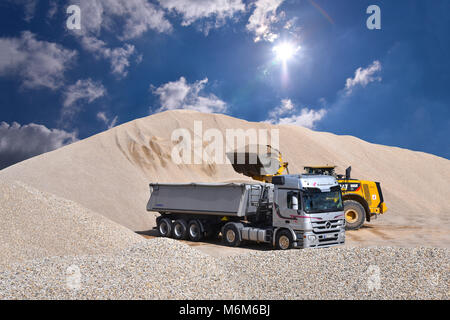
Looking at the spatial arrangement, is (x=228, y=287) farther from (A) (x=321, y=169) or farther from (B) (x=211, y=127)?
(B) (x=211, y=127)

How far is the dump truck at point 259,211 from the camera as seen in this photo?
13.5 meters

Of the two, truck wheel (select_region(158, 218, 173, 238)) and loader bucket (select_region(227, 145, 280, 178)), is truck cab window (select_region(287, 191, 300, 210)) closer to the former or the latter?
truck wheel (select_region(158, 218, 173, 238))

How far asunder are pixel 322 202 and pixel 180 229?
23.2 feet

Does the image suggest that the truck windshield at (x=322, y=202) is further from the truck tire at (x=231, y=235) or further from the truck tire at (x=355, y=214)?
the truck tire at (x=355, y=214)

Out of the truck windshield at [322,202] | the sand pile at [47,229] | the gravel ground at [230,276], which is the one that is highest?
the truck windshield at [322,202]

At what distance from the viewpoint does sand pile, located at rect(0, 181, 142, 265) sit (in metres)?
11.8

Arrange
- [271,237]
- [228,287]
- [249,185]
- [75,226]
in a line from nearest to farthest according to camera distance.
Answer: [228,287] → [75,226] → [271,237] → [249,185]

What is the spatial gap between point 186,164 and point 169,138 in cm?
499

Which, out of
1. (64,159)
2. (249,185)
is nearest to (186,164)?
(64,159)

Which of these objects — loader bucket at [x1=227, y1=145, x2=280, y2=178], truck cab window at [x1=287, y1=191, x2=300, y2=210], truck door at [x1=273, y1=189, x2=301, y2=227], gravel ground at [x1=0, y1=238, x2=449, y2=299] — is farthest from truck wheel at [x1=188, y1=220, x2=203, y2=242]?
loader bucket at [x1=227, y1=145, x2=280, y2=178]

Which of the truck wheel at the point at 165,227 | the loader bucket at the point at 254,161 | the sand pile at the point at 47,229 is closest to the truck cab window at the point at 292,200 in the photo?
the sand pile at the point at 47,229

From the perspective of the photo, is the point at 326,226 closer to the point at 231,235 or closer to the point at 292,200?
the point at 292,200

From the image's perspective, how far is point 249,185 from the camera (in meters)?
15.8

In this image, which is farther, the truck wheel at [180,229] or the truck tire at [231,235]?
the truck wheel at [180,229]
